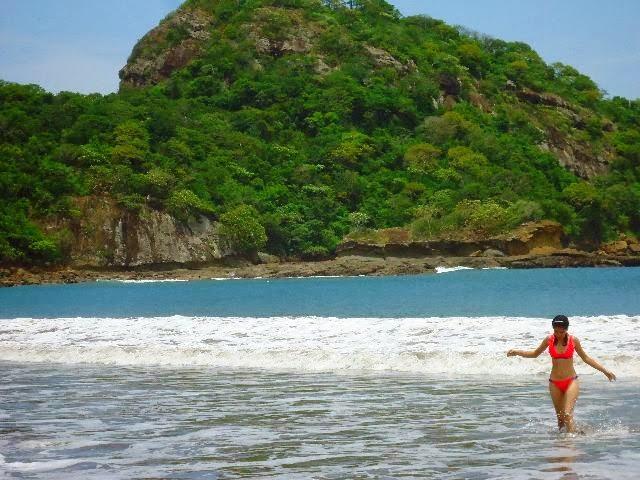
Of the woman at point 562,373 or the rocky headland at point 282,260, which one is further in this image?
the rocky headland at point 282,260

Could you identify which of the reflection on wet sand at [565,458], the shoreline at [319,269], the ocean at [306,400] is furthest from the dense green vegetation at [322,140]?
the reflection on wet sand at [565,458]

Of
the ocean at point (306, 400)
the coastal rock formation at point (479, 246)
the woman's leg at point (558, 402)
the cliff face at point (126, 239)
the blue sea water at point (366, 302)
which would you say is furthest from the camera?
the coastal rock formation at point (479, 246)

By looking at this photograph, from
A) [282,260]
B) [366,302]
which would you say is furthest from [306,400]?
[282,260]

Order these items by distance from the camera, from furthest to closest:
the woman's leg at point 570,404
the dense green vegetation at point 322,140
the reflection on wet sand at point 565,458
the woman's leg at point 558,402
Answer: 1. the dense green vegetation at point 322,140
2. the woman's leg at point 558,402
3. the woman's leg at point 570,404
4. the reflection on wet sand at point 565,458

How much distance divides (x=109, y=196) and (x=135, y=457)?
71.4 metres

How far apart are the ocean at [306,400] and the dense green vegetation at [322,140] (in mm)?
56590

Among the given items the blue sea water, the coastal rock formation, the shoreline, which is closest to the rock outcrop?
the shoreline

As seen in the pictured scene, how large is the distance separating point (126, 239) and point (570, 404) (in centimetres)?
6885

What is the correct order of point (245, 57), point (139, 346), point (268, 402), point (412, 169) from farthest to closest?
point (245, 57)
point (412, 169)
point (139, 346)
point (268, 402)

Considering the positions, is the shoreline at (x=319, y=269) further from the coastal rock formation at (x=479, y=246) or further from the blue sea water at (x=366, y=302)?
the blue sea water at (x=366, y=302)

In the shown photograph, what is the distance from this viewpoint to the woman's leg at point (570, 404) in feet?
28.4

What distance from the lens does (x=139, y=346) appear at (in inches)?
732

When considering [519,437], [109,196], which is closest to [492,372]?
[519,437]

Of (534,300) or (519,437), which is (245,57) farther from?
(519,437)
